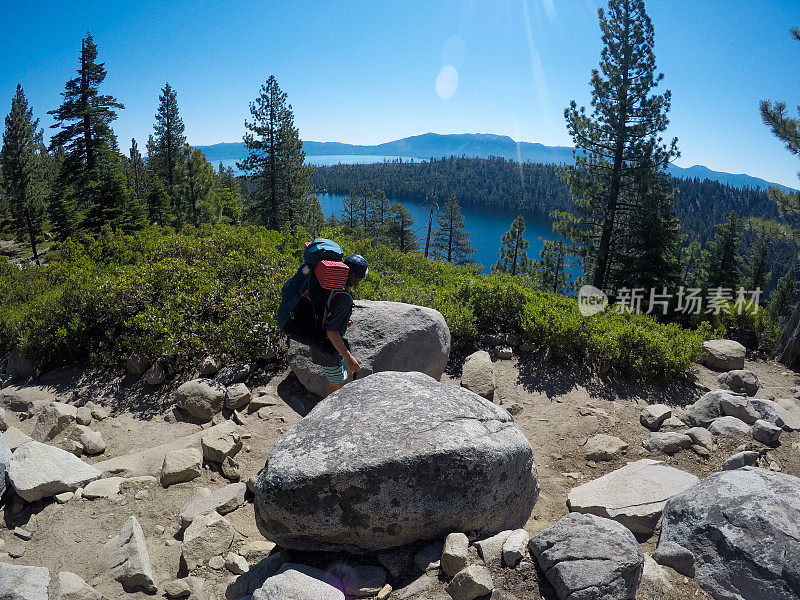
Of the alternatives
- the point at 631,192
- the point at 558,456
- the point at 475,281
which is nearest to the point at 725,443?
the point at 558,456

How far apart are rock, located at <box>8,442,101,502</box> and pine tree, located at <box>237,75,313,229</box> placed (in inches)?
1113

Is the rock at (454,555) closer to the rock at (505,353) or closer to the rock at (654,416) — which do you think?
the rock at (654,416)

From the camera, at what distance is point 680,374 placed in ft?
26.9

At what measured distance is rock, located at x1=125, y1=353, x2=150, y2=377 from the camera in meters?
6.98

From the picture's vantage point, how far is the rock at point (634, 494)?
4148mm

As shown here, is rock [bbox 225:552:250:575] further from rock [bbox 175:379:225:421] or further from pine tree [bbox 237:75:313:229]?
pine tree [bbox 237:75:313:229]

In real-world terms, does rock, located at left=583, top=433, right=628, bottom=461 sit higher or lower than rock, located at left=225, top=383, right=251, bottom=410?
lower

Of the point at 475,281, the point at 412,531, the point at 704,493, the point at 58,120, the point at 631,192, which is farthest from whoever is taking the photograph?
the point at 58,120

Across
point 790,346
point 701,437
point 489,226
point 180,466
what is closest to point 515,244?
point 790,346

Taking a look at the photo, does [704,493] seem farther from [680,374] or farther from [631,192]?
[631,192]

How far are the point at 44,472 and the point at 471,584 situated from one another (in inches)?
164

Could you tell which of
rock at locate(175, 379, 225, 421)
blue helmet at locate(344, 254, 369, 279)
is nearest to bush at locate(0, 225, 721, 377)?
rock at locate(175, 379, 225, 421)

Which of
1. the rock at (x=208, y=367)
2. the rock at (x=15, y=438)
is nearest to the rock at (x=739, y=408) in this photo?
the rock at (x=208, y=367)

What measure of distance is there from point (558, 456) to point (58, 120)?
30301 millimetres
